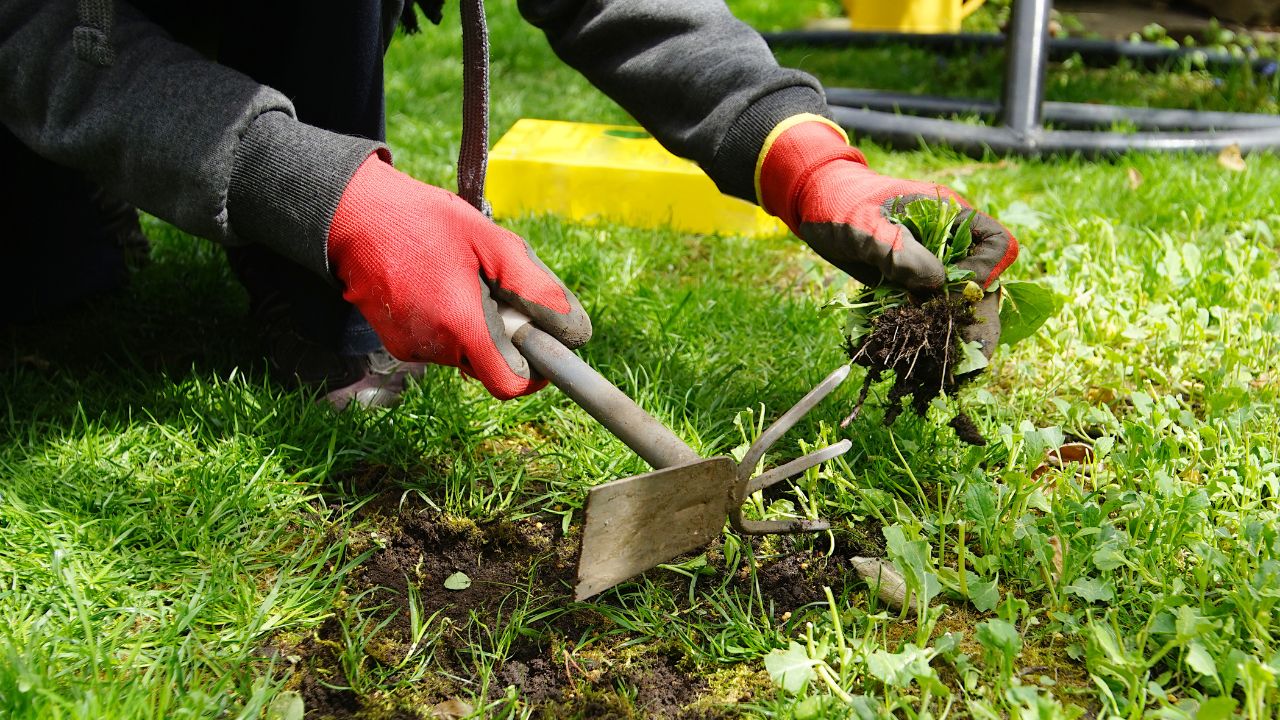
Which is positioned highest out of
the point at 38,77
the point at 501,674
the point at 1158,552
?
the point at 38,77

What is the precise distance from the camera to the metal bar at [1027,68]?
3436 mm

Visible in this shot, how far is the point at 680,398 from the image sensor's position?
2033mm

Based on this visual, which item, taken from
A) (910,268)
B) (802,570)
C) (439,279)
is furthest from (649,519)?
(910,268)

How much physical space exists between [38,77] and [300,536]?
2.75 ft

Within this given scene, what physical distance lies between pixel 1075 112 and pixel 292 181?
2.97 m

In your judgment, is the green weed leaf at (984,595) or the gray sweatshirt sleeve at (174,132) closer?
the green weed leaf at (984,595)

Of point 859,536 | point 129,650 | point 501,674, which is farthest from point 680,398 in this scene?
point 129,650

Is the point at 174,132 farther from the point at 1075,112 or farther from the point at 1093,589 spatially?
the point at 1075,112

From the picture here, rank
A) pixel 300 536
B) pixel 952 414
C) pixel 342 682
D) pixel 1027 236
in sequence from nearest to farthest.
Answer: pixel 342 682, pixel 300 536, pixel 952 414, pixel 1027 236

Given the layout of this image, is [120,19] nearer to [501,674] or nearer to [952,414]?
[501,674]

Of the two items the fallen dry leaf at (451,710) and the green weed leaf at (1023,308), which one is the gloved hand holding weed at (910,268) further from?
the fallen dry leaf at (451,710)

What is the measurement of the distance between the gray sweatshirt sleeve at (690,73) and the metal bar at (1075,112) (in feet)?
6.22

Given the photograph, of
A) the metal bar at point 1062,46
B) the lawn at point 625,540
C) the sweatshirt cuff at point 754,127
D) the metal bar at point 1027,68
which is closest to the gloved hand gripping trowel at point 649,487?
the lawn at point 625,540

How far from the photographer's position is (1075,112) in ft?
12.0
